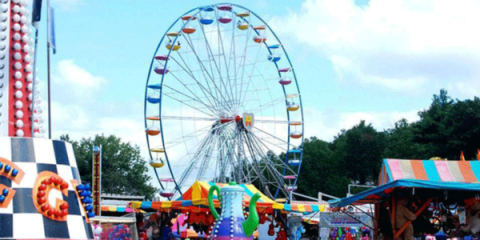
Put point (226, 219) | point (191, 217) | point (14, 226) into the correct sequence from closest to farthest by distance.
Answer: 1. point (14, 226)
2. point (226, 219)
3. point (191, 217)

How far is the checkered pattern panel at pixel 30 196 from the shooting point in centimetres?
703

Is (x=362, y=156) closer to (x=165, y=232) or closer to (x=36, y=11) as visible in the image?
(x=165, y=232)

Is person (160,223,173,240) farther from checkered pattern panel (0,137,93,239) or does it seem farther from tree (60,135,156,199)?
tree (60,135,156,199)

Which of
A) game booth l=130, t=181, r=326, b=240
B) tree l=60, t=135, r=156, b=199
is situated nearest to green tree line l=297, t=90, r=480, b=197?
tree l=60, t=135, r=156, b=199

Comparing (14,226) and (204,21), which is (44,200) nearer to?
(14,226)

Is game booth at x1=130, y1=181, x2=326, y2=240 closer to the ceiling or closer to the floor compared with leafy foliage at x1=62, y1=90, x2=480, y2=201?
closer to the floor

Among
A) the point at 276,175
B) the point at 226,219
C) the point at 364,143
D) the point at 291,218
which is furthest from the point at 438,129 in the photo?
the point at 226,219

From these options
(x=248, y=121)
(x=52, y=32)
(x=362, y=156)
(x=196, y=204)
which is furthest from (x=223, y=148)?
(x=362, y=156)

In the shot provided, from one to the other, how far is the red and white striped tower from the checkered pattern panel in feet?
1.70

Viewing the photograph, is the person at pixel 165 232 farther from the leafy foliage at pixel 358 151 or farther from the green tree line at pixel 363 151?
the green tree line at pixel 363 151

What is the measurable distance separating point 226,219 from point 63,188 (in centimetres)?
693

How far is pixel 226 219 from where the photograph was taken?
14.2 m

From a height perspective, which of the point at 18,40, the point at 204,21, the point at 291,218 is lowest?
the point at 291,218

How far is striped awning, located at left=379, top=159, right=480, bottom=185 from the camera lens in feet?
70.3
